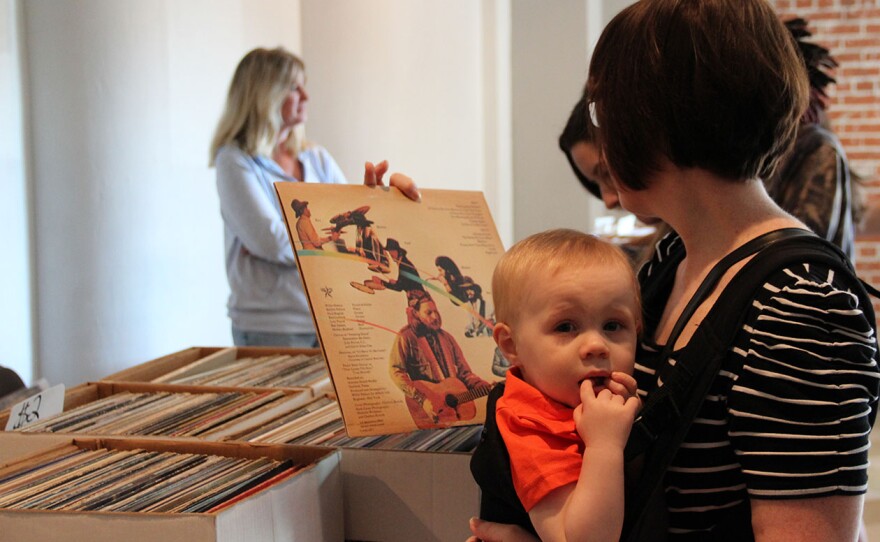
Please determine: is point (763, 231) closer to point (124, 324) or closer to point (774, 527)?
point (774, 527)

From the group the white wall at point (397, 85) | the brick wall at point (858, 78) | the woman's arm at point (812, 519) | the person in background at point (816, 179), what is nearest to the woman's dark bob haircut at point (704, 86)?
the woman's arm at point (812, 519)

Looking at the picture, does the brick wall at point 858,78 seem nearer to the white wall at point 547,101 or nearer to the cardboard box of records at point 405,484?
the white wall at point 547,101

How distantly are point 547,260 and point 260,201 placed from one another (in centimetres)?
216

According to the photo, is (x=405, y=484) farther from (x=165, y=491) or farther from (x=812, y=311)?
(x=812, y=311)

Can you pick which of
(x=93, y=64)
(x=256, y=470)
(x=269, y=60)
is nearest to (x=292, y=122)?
(x=269, y=60)

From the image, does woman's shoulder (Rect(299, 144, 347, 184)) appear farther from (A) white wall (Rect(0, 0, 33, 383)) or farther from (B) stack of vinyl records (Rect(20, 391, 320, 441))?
(B) stack of vinyl records (Rect(20, 391, 320, 441))

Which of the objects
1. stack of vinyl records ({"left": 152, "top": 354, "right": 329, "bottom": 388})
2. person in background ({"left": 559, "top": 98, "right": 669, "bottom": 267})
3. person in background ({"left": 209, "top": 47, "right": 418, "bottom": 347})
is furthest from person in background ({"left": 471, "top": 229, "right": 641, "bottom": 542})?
person in background ({"left": 209, "top": 47, "right": 418, "bottom": 347})

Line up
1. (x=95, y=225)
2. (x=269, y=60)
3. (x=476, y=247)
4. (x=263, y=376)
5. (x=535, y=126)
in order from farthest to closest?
(x=535, y=126) → (x=95, y=225) → (x=269, y=60) → (x=263, y=376) → (x=476, y=247)

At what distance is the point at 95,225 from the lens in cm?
354

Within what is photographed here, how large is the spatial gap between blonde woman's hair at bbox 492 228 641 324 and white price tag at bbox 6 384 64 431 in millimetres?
948

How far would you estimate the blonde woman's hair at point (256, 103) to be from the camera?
3209mm

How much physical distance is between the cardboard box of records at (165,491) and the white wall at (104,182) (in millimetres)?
2138

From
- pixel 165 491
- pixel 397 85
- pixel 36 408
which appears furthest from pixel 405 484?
pixel 397 85

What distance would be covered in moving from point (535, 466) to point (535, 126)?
604 cm
